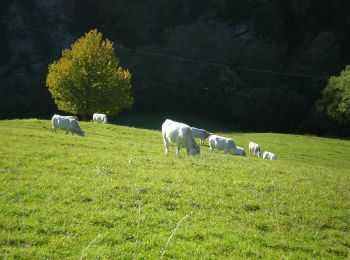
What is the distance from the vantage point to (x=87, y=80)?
184ft

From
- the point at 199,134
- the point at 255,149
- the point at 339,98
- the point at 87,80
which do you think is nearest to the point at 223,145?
the point at 199,134

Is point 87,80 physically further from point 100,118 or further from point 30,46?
point 30,46

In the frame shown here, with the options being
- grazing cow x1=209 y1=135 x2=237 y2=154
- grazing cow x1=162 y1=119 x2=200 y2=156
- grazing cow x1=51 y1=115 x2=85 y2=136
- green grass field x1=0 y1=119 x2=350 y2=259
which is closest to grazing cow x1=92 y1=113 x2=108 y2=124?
grazing cow x1=51 y1=115 x2=85 y2=136

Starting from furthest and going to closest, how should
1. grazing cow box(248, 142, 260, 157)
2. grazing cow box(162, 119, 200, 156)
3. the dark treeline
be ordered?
the dark treeline → grazing cow box(248, 142, 260, 157) → grazing cow box(162, 119, 200, 156)

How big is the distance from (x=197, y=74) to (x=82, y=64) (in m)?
38.6

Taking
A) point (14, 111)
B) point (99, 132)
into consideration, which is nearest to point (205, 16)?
point (14, 111)

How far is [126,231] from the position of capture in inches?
429

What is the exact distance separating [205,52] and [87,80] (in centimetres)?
4171

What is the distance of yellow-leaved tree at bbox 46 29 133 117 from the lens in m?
55.4

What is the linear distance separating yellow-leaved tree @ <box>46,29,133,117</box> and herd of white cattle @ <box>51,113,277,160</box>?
4460 mm

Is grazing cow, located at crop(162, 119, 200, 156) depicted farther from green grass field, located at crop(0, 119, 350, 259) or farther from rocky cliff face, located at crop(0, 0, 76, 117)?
rocky cliff face, located at crop(0, 0, 76, 117)

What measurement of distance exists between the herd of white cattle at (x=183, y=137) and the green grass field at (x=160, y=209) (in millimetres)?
3619

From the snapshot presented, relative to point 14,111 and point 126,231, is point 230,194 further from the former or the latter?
point 14,111

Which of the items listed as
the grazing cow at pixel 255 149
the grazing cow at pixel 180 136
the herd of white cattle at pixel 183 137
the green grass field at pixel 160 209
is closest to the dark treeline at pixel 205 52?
the grazing cow at pixel 255 149
